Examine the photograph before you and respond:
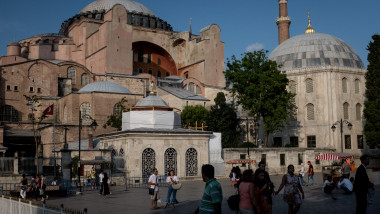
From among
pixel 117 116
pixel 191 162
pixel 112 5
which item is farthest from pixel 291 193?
pixel 112 5

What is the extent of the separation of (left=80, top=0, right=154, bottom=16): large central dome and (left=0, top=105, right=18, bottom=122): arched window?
2390 cm

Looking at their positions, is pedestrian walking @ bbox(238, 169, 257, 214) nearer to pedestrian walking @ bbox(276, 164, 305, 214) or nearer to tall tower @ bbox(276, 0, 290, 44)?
pedestrian walking @ bbox(276, 164, 305, 214)

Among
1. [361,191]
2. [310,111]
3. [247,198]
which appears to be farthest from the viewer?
[310,111]

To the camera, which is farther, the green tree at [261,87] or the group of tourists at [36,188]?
the green tree at [261,87]

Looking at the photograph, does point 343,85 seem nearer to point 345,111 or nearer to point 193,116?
point 345,111

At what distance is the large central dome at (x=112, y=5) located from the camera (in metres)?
62.6

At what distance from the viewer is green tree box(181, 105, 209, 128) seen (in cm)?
4238

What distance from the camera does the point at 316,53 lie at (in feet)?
150

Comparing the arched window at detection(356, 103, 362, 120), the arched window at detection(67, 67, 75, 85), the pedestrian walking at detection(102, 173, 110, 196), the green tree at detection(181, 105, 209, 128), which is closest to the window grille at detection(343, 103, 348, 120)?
the arched window at detection(356, 103, 362, 120)

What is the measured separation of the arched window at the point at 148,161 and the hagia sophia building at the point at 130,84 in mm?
4875

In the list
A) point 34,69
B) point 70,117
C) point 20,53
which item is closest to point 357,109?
point 70,117

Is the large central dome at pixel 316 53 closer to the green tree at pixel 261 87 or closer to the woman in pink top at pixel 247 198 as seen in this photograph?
the green tree at pixel 261 87

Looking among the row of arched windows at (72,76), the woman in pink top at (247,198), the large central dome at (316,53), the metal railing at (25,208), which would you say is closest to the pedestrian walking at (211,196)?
the woman in pink top at (247,198)

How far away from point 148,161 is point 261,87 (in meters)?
14.1
